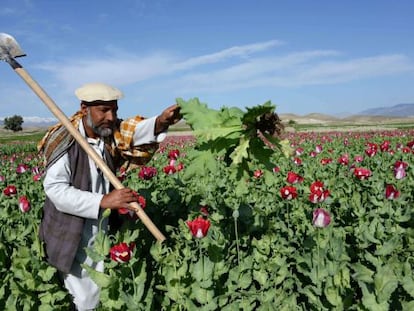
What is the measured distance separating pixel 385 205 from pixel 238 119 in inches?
94.4

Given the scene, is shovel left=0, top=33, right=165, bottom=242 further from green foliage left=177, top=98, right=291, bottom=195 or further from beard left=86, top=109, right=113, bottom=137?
green foliage left=177, top=98, right=291, bottom=195

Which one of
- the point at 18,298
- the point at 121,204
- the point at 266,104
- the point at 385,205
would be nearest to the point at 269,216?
the point at 385,205

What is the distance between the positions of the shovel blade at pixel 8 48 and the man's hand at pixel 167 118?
1.08 meters

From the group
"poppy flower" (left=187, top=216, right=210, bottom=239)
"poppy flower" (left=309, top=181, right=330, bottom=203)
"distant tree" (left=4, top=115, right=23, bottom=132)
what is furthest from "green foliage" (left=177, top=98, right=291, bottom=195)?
"distant tree" (left=4, top=115, right=23, bottom=132)

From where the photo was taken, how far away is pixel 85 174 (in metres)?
3.15

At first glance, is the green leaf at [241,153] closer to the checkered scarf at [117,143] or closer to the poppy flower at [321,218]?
the poppy flower at [321,218]

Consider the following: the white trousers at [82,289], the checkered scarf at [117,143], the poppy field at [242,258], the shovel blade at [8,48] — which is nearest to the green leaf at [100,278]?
the poppy field at [242,258]

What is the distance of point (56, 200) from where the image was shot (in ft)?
9.67

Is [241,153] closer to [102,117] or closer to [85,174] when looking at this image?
[102,117]

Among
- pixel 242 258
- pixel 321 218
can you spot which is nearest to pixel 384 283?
pixel 321 218

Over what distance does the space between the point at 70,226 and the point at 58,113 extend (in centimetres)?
84

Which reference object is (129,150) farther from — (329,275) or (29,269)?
(329,275)

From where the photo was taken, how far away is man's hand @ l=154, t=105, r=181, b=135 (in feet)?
10.1

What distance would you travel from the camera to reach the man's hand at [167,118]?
309 cm
